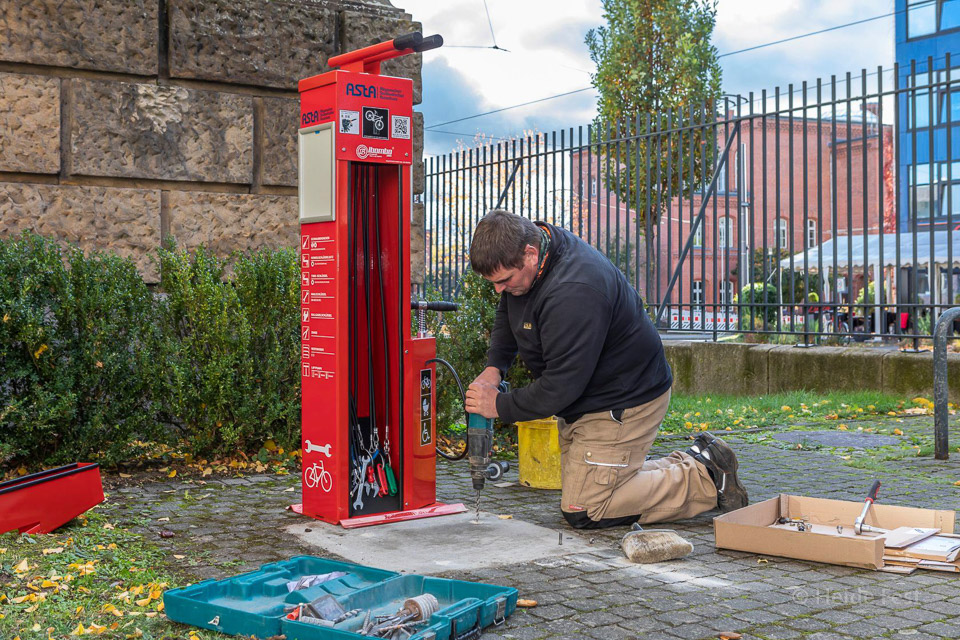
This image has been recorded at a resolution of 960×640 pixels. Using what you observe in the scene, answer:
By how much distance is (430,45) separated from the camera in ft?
16.1

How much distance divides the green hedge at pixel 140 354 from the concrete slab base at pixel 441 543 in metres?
1.69

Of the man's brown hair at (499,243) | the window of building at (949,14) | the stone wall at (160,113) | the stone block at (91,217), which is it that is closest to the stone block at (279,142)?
the stone wall at (160,113)

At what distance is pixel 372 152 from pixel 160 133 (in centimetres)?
275

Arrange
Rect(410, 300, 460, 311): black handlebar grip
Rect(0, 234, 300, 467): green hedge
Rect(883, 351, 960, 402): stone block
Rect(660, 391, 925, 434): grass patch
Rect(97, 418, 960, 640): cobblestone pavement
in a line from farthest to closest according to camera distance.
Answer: Rect(883, 351, 960, 402): stone block < Rect(660, 391, 925, 434): grass patch < Rect(0, 234, 300, 467): green hedge < Rect(410, 300, 460, 311): black handlebar grip < Rect(97, 418, 960, 640): cobblestone pavement

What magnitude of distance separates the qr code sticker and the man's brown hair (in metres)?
0.78

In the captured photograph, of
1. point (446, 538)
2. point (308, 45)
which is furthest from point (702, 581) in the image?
point (308, 45)

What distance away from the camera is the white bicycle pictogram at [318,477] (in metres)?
5.08

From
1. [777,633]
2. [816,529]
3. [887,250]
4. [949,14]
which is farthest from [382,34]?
[949,14]

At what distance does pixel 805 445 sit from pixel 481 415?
11.9ft

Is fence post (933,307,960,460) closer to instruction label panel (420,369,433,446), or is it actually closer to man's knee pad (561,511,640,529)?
man's knee pad (561,511,640,529)

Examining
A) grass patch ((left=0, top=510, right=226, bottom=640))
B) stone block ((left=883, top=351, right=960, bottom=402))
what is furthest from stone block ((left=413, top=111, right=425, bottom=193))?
stone block ((left=883, top=351, right=960, bottom=402))

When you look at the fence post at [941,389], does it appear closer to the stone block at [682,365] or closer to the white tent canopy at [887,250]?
the white tent canopy at [887,250]

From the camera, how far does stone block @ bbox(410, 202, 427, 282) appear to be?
8.17m

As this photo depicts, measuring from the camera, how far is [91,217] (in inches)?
271
